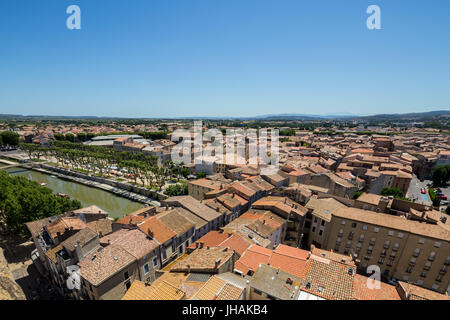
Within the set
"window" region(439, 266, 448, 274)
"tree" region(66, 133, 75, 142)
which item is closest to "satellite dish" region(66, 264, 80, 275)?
"window" region(439, 266, 448, 274)

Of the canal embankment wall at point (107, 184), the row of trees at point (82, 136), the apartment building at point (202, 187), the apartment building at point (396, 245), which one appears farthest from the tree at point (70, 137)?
the apartment building at point (396, 245)

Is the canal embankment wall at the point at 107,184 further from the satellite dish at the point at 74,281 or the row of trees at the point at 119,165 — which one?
the satellite dish at the point at 74,281

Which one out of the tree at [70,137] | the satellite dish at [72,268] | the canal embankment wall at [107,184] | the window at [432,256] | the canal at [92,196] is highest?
the tree at [70,137]

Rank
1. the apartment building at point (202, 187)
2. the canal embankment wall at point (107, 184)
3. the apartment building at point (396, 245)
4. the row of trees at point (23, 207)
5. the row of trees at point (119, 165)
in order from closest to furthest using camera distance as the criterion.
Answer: the apartment building at point (396, 245), the row of trees at point (23, 207), the apartment building at point (202, 187), the canal embankment wall at point (107, 184), the row of trees at point (119, 165)

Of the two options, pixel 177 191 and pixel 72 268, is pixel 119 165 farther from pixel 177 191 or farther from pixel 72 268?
pixel 72 268

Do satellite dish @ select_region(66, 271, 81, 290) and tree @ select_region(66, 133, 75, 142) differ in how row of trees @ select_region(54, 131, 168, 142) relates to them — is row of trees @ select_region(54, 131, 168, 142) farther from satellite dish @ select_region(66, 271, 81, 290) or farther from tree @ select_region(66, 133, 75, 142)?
satellite dish @ select_region(66, 271, 81, 290)

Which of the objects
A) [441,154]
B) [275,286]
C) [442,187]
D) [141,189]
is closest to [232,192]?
[275,286]

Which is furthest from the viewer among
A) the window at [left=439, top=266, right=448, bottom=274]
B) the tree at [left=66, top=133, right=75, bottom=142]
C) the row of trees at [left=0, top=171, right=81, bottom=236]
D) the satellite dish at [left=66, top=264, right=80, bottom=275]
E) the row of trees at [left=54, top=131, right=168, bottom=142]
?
the tree at [left=66, top=133, right=75, bottom=142]
